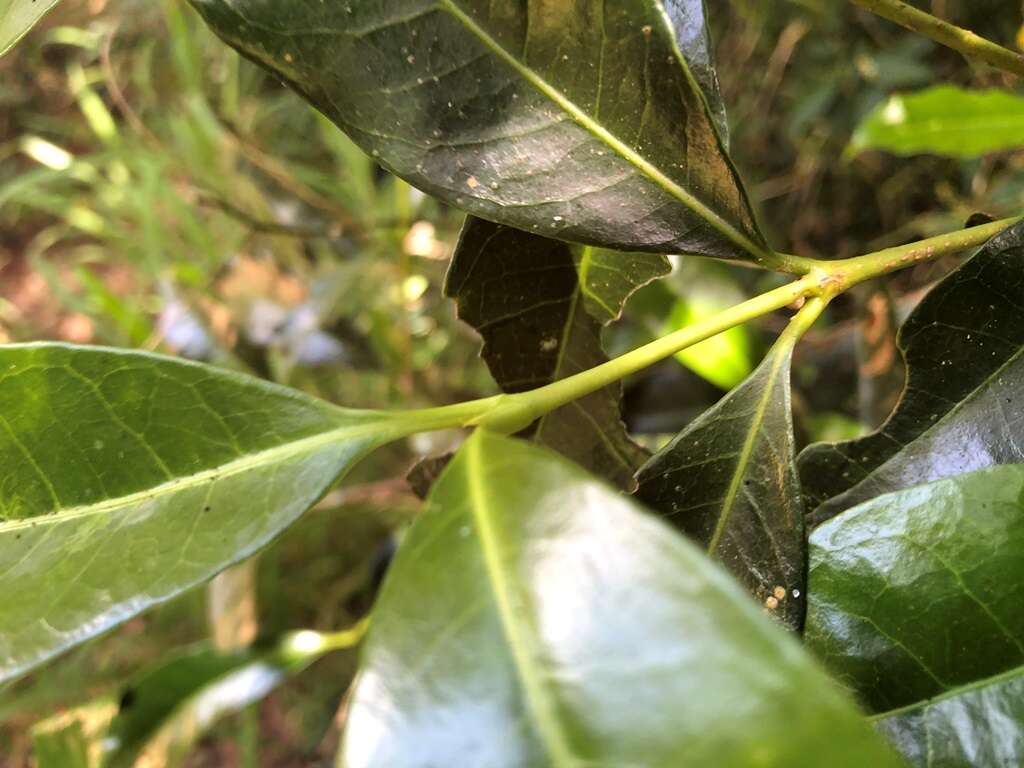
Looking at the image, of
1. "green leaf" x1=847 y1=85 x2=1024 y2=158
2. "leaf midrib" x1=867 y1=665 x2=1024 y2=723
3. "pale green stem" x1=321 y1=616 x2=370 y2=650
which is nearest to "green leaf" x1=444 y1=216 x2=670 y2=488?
"leaf midrib" x1=867 y1=665 x2=1024 y2=723

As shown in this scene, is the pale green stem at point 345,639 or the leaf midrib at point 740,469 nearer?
the leaf midrib at point 740,469

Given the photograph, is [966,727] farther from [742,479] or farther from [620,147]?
[620,147]

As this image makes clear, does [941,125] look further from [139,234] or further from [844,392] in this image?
[139,234]

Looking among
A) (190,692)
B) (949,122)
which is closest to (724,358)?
(949,122)

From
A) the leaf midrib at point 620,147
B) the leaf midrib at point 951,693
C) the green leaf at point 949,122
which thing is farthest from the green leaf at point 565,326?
the green leaf at point 949,122

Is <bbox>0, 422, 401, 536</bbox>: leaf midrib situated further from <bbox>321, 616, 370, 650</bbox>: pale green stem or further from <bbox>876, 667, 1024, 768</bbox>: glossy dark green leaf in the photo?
<bbox>321, 616, 370, 650</bbox>: pale green stem

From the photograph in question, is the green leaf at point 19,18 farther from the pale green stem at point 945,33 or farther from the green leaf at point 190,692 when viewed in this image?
the green leaf at point 190,692
